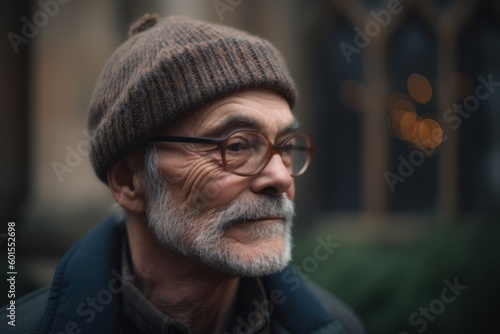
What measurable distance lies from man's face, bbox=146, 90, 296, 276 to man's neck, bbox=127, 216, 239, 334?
100mm

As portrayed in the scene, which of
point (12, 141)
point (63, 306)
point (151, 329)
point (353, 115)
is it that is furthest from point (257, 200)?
point (12, 141)

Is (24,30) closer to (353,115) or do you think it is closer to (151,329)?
(353,115)

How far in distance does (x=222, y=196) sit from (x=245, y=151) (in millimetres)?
204

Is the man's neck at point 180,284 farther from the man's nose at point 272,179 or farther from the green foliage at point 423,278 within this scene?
the green foliage at point 423,278

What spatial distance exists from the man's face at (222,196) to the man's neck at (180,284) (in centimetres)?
10

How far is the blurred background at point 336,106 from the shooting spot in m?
5.63

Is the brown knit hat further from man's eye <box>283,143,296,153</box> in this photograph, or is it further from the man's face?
man's eye <box>283,143,296,153</box>

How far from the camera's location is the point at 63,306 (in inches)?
88.7

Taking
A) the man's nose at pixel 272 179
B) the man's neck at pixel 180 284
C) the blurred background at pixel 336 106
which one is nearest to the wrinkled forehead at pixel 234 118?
the man's nose at pixel 272 179

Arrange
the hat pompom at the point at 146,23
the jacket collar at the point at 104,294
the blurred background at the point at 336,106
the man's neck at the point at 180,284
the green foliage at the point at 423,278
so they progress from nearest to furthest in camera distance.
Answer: the jacket collar at the point at 104,294 < the man's neck at the point at 180,284 < the hat pompom at the point at 146,23 < the green foliage at the point at 423,278 < the blurred background at the point at 336,106

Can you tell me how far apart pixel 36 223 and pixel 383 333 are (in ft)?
12.1

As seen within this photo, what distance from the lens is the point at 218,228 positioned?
7.36ft

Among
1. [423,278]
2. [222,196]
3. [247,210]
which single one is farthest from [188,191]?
[423,278]

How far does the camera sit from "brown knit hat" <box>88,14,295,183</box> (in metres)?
2.30
